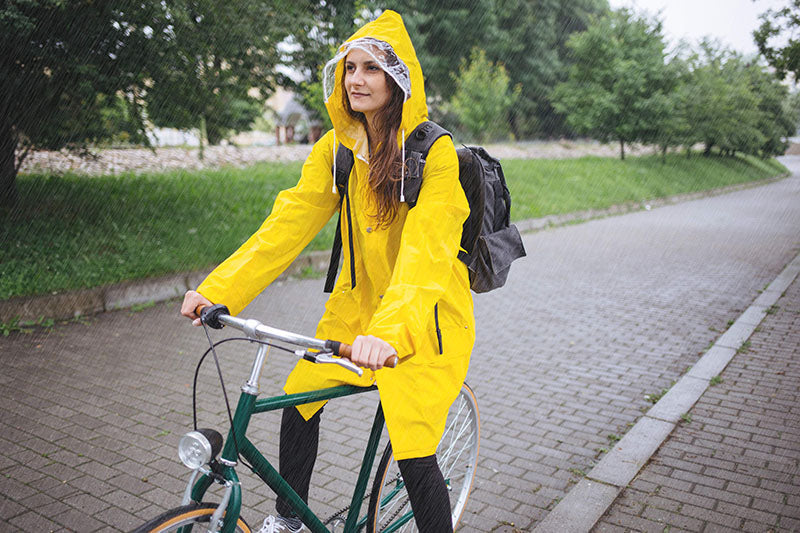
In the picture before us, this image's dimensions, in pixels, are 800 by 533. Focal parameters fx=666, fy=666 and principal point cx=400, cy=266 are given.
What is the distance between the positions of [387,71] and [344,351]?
3.15ft

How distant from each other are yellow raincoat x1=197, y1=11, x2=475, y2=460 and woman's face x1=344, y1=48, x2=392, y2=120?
86 mm

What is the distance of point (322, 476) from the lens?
12.6 ft

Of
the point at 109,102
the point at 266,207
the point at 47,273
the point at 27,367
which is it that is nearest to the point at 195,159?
the point at 266,207

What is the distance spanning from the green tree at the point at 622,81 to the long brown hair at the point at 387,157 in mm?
26905

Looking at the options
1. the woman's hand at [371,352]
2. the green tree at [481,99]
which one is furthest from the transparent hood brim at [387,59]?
the green tree at [481,99]

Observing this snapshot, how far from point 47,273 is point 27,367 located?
83.5 inches

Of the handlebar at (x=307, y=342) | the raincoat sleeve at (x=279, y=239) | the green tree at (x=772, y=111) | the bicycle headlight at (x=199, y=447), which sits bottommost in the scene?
the bicycle headlight at (x=199, y=447)

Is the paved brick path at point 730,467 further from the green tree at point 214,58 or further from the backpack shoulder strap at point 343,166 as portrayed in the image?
the green tree at point 214,58

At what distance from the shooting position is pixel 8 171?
29.7 feet

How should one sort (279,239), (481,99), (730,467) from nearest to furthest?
(279,239), (730,467), (481,99)

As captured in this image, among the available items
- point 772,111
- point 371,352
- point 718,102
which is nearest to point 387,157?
point 371,352

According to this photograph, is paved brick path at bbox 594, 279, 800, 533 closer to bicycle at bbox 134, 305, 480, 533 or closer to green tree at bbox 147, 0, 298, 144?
bicycle at bbox 134, 305, 480, 533

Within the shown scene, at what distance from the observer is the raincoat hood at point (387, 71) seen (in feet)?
7.35

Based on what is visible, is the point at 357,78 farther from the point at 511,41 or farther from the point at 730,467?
the point at 511,41
